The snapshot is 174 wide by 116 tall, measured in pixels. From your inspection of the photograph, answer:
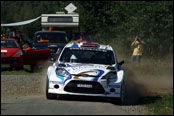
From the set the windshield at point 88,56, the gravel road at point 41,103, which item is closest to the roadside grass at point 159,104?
the gravel road at point 41,103

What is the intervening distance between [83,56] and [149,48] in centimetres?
1767

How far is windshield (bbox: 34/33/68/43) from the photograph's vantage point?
24562mm

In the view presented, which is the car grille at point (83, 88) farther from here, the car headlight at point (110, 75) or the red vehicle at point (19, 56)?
the red vehicle at point (19, 56)

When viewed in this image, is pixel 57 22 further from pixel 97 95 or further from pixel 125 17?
pixel 97 95

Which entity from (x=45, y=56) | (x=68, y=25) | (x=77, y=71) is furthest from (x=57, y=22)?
(x=77, y=71)

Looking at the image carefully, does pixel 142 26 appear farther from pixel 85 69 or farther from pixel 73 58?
pixel 85 69

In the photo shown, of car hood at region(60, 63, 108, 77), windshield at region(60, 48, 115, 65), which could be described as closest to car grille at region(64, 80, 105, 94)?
car hood at region(60, 63, 108, 77)

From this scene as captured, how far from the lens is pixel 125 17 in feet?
112

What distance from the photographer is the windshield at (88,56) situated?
43.7 ft

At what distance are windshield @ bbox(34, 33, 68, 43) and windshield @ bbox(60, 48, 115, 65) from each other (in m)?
10.8

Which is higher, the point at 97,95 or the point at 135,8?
the point at 135,8

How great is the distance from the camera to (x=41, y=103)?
10.9 meters

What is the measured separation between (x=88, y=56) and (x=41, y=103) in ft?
9.90

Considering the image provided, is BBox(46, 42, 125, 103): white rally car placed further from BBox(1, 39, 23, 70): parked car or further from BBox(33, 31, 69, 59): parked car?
BBox(33, 31, 69, 59): parked car
